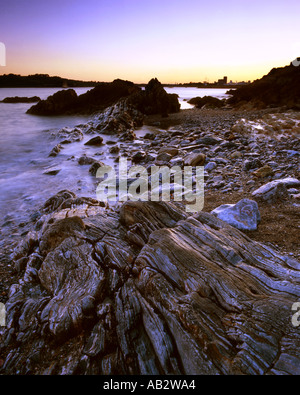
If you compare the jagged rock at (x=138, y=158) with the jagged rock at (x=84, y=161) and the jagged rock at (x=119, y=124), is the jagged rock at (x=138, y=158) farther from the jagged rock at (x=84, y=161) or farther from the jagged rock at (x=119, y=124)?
the jagged rock at (x=119, y=124)

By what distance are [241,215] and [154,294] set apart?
2.60m

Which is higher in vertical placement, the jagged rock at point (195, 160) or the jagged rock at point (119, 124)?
the jagged rock at point (119, 124)

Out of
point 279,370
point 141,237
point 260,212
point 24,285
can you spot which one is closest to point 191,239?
point 141,237

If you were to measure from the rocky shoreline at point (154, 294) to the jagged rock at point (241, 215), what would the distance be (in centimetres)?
3

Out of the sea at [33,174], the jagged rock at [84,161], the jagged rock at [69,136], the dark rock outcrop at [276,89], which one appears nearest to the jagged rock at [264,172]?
the sea at [33,174]

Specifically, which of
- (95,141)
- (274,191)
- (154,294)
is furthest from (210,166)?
(95,141)

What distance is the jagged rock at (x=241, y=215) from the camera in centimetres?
434

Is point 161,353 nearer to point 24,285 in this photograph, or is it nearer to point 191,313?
point 191,313

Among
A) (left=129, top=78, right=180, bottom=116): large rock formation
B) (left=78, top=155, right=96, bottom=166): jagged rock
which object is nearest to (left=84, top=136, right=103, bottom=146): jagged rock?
(left=78, top=155, right=96, bottom=166): jagged rock

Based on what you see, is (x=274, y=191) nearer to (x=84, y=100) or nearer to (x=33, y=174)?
(x=33, y=174)

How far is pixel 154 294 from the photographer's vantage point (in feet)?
8.68

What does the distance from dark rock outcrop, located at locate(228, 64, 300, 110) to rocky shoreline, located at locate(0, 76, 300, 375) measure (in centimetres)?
2136
